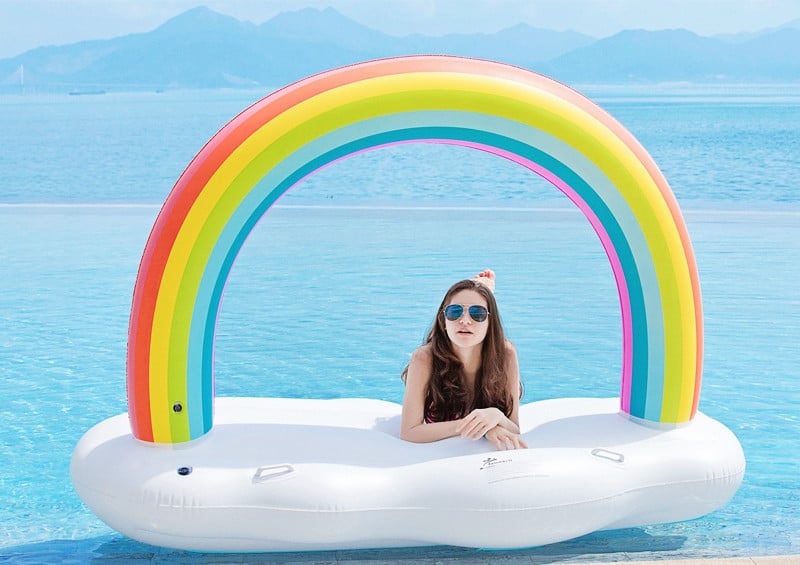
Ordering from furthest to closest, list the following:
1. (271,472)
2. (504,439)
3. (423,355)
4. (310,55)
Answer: (310,55) < (423,355) < (504,439) < (271,472)

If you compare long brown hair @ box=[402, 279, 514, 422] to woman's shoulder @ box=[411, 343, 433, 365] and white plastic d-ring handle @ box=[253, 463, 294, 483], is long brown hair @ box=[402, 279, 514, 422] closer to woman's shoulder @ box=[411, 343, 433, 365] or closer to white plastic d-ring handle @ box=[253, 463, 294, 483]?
woman's shoulder @ box=[411, 343, 433, 365]

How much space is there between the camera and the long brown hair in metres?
3.24

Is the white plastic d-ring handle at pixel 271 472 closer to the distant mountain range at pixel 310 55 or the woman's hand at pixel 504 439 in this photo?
the woman's hand at pixel 504 439

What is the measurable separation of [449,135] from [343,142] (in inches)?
13.8

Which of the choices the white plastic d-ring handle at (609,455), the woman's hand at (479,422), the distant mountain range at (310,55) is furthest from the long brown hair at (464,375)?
Answer: the distant mountain range at (310,55)

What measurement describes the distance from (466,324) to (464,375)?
0.77 ft

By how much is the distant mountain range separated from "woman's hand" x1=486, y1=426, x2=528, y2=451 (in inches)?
1993

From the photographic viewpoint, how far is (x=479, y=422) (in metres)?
3.07

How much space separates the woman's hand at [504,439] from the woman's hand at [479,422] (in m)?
0.02

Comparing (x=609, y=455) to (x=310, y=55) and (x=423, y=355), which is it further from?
(x=310, y=55)

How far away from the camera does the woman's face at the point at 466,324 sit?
3148mm

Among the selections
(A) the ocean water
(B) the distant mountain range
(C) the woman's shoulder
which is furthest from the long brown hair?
(B) the distant mountain range

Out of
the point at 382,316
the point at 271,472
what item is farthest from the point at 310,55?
the point at 271,472

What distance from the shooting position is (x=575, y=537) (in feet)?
10.1
